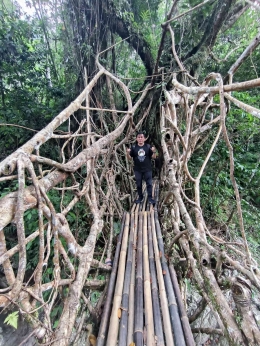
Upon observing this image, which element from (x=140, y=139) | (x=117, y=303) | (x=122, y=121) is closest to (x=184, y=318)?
(x=117, y=303)

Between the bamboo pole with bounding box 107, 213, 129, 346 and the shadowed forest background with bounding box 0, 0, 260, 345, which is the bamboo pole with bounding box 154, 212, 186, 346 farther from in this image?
the bamboo pole with bounding box 107, 213, 129, 346

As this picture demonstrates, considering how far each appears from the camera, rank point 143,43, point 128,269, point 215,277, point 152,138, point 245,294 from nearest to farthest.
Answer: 1. point 245,294
2. point 215,277
3. point 128,269
4. point 143,43
5. point 152,138

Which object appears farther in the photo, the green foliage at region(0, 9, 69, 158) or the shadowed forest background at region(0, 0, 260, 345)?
the green foliage at region(0, 9, 69, 158)

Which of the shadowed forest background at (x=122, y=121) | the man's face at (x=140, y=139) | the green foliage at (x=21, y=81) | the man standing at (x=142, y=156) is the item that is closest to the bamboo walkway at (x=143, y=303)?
the shadowed forest background at (x=122, y=121)

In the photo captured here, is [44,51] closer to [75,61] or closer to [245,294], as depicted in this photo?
[75,61]

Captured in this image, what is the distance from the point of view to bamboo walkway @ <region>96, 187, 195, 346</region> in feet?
3.69

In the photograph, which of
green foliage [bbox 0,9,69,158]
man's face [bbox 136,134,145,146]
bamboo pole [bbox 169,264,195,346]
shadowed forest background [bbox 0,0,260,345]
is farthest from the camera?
green foliage [bbox 0,9,69,158]

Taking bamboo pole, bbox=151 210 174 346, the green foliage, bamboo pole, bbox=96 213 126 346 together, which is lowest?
bamboo pole, bbox=96 213 126 346

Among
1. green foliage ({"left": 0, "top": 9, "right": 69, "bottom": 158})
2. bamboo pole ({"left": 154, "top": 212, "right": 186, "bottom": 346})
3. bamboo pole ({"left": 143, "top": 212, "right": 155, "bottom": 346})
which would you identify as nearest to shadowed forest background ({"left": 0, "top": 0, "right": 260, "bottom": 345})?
green foliage ({"left": 0, "top": 9, "right": 69, "bottom": 158})

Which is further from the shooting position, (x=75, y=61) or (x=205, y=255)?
(x=75, y=61)

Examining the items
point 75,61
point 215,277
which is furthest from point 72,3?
point 215,277

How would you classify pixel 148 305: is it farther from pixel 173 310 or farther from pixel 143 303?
pixel 173 310

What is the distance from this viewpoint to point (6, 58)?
3.37 metres

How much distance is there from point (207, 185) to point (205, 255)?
2638mm
